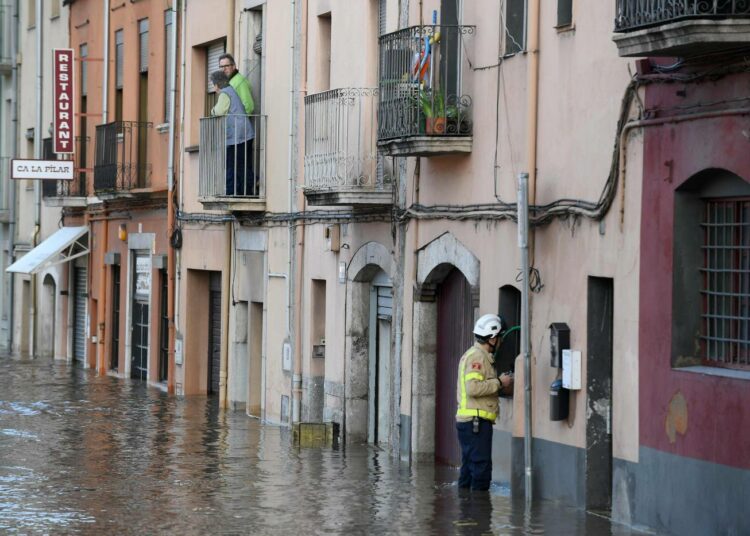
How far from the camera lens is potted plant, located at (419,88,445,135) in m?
17.7

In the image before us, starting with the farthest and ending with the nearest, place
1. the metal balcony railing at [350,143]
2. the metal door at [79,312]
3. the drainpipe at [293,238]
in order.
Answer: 1. the metal door at [79,312]
2. the drainpipe at [293,238]
3. the metal balcony railing at [350,143]

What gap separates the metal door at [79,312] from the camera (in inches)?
1438

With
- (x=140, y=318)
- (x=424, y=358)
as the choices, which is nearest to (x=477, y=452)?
(x=424, y=358)

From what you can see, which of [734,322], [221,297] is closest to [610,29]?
[734,322]

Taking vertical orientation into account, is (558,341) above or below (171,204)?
below

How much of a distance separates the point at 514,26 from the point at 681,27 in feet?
16.3

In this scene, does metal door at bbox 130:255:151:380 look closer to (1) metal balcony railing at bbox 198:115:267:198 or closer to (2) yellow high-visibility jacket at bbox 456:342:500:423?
(1) metal balcony railing at bbox 198:115:267:198

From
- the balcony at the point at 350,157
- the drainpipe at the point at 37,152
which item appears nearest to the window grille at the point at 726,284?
the balcony at the point at 350,157

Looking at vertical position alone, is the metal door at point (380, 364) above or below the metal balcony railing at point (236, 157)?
below

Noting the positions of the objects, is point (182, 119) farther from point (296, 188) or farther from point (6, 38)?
point (6, 38)

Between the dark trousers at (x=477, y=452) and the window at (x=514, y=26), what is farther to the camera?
the window at (x=514, y=26)

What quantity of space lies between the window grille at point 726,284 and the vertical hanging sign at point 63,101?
22.6 m

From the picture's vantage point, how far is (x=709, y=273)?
1342 centimetres

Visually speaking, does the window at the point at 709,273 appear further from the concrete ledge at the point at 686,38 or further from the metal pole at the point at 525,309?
the metal pole at the point at 525,309
